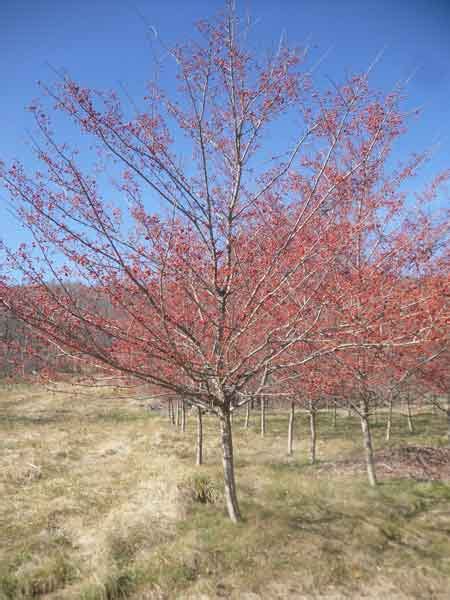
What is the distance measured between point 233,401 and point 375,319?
2.57m

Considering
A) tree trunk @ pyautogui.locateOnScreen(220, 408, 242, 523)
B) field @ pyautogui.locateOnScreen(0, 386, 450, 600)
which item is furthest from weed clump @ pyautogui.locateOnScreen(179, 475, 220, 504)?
tree trunk @ pyautogui.locateOnScreen(220, 408, 242, 523)

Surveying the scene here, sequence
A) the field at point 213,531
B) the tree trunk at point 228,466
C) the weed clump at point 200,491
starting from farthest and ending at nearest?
the weed clump at point 200,491
the tree trunk at point 228,466
the field at point 213,531

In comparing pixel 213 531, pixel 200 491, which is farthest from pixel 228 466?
pixel 200 491

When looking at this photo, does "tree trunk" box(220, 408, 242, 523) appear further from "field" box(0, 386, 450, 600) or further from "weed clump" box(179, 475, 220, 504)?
"weed clump" box(179, 475, 220, 504)

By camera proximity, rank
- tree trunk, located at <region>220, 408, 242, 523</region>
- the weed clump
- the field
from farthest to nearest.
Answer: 1. the weed clump
2. tree trunk, located at <region>220, 408, 242, 523</region>
3. the field

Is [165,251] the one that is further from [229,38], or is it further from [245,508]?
[245,508]

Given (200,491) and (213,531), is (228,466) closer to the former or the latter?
(213,531)

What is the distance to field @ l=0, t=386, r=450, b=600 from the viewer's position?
427 cm

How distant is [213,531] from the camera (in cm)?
525

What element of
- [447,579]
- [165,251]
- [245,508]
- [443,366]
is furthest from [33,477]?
[443,366]

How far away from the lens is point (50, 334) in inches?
163

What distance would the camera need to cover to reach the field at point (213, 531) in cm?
427

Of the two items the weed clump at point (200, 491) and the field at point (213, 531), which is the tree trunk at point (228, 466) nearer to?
the field at point (213, 531)

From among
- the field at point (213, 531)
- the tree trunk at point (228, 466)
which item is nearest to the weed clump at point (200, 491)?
the field at point (213, 531)
